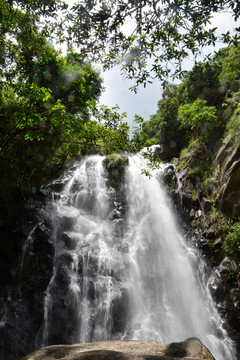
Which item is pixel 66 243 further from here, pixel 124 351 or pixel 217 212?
pixel 124 351

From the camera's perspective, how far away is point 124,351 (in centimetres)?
293

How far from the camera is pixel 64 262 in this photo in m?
9.71

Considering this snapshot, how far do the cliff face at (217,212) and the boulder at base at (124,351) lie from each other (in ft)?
22.4

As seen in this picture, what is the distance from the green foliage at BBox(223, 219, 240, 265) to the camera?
921 cm

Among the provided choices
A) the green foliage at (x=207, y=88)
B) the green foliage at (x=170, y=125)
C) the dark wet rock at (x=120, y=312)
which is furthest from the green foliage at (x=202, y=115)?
the dark wet rock at (x=120, y=312)

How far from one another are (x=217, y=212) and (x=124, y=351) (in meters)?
9.21

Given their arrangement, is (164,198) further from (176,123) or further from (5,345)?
(5,345)

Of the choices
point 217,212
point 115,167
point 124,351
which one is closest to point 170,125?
point 115,167

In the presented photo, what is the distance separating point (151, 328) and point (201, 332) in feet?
6.19

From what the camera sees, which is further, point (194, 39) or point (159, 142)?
point (159, 142)

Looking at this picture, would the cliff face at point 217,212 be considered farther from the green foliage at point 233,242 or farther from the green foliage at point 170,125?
the green foliage at point 170,125

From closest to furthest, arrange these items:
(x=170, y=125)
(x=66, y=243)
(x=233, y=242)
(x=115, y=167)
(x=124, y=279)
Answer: (x=233, y=242) → (x=124, y=279) → (x=66, y=243) → (x=115, y=167) → (x=170, y=125)

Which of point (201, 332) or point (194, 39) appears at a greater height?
point (194, 39)

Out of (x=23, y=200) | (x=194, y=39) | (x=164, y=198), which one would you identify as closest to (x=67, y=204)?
(x=23, y=200)
